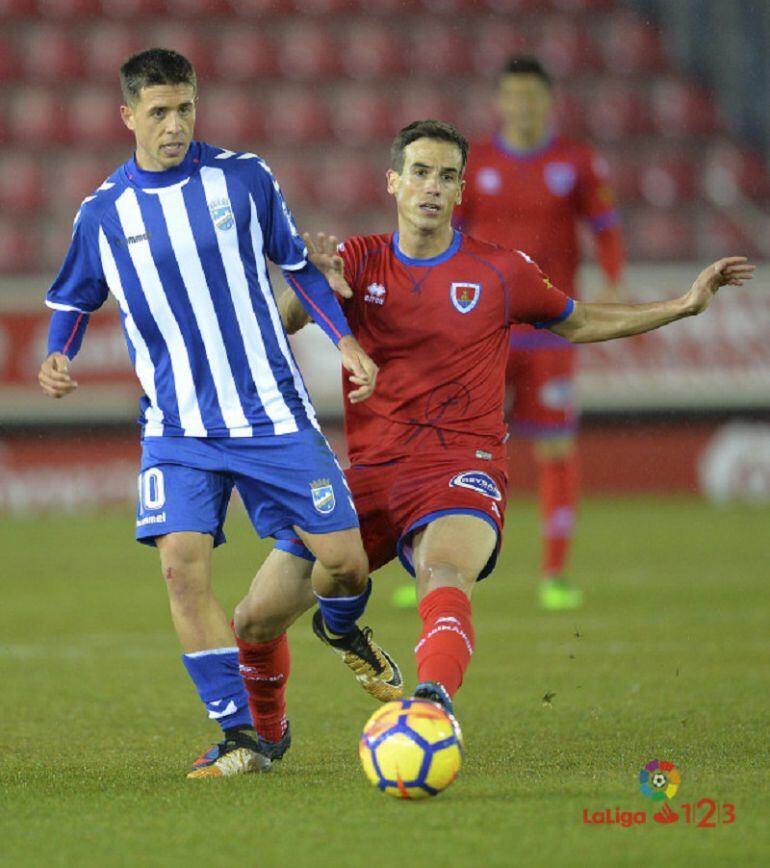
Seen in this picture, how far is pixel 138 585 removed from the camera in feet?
32.4

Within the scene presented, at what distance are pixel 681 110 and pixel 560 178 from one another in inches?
353

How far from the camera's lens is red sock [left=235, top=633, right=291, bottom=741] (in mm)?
5031

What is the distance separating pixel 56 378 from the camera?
473cm

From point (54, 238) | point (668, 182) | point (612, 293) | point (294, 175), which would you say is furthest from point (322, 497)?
point (668, 182)

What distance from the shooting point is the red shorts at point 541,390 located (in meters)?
8.52

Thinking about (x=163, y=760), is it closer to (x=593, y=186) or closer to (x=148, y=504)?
(x=148, y=504)

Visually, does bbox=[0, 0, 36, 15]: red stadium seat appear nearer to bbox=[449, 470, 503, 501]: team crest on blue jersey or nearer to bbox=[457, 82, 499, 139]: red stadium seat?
bbox=[457, 82, 499, 139]: red stadium seat

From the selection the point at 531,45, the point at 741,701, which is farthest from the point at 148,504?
the point at 531,45

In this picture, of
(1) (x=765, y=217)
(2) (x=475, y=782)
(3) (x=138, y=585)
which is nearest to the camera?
(2) (x=475, y=782)

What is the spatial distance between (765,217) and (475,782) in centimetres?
1246

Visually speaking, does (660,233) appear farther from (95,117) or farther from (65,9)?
(65,9)

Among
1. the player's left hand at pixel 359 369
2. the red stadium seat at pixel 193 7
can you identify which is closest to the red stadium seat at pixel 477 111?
the red stadium seat at pixel 193 7

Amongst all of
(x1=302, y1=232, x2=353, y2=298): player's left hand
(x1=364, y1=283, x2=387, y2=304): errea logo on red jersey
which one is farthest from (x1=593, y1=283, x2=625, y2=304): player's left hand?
(x1=302, y1=232, x2=353, y2=298): player's left hand

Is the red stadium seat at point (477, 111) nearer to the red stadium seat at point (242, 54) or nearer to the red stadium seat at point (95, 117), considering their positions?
the red stadium seat at point (242, 54)
